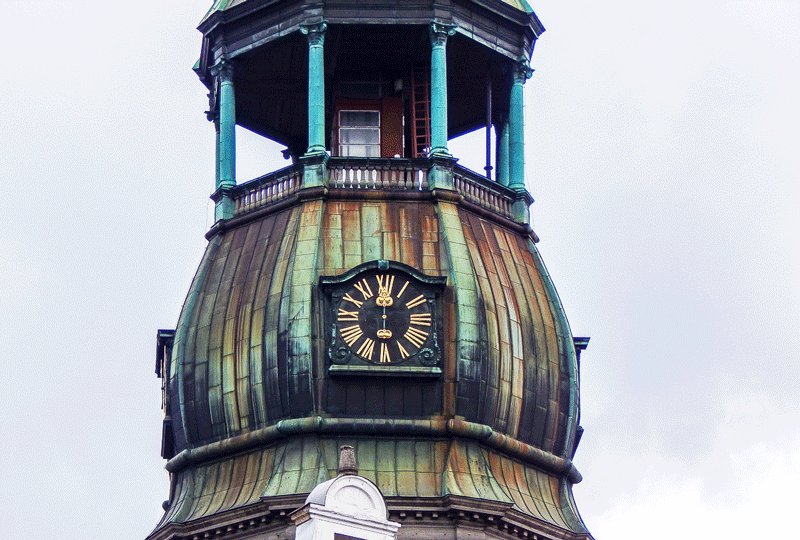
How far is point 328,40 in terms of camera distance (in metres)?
58.5

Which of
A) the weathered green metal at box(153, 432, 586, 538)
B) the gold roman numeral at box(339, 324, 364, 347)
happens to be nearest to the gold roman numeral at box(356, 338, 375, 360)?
the gold roman numeral at box(339, 324, 364, 347)

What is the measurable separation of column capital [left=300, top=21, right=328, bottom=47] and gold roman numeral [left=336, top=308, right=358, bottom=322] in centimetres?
544

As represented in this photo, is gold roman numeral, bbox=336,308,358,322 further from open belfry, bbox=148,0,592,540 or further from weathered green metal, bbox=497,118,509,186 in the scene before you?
weathered green metal, bbox=497,118,509,186

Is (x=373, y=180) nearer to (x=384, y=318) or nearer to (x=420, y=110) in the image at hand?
(x=420, y=110)

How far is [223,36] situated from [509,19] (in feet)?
15.7

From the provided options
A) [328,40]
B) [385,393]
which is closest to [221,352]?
[385,393]

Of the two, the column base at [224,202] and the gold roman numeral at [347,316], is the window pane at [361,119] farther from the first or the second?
the gold roman numeral at [347,316]

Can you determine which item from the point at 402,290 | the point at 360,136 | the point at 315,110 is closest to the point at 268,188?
the point at 315,110

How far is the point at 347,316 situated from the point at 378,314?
1.57 feet

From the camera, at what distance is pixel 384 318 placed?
53906mm

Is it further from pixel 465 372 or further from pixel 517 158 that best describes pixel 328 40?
pixel 465 372

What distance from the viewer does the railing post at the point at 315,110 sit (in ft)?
185

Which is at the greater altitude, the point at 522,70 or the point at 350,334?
the point at 522,70

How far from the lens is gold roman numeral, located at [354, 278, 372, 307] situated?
54094 mm
